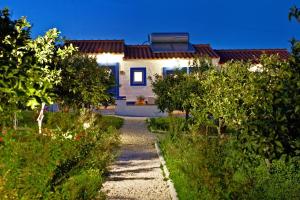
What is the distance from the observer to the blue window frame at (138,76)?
134 feet

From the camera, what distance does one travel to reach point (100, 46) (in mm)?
42406

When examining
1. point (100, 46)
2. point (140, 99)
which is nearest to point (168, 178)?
point (140, 99)

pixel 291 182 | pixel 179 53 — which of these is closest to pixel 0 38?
pixel 291 182

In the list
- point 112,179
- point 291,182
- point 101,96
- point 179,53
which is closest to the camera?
point 291,182

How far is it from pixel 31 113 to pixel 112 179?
742 inches

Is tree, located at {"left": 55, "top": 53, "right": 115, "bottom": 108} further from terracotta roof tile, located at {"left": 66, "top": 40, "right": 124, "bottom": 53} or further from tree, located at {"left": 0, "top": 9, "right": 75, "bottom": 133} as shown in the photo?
terracotta roof tile, located at {"left": 66, "top": 40, "right": 124, "bottom": 53}

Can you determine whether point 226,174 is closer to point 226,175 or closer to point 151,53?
point 226,175

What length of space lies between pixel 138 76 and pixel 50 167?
31468 millimetres

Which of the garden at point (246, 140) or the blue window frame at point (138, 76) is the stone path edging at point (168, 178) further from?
the blue window frame at point (138, 76)

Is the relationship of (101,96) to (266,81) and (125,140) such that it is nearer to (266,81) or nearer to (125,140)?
(125,140)

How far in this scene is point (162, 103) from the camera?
27688 mm

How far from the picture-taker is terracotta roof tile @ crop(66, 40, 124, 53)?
4068 centimetres

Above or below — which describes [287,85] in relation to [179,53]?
below

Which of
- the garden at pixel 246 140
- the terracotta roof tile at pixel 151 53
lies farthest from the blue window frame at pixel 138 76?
the garden at pixel 246 140
